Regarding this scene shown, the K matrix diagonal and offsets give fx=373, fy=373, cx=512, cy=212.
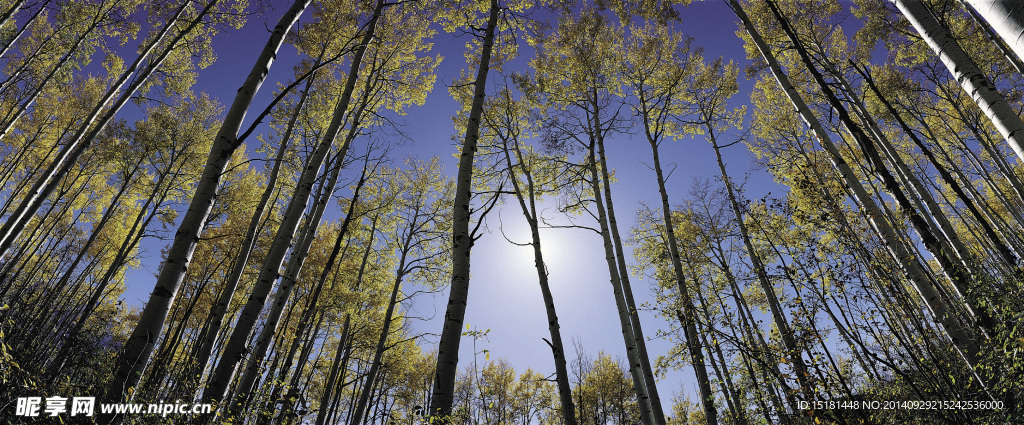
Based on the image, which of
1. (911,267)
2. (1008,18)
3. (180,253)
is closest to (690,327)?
(911,267)

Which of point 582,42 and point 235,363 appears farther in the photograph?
point 582,42

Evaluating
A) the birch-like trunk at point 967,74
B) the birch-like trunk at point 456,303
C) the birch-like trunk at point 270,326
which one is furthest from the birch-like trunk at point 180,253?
the birch-like trunk at point 967,74

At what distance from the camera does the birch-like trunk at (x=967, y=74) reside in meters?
2.33

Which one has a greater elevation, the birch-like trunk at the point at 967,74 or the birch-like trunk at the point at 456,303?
the birch-like trunk at the point at 967,74

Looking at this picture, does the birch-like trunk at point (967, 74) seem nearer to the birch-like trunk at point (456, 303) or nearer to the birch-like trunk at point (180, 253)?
the birch-like trunk at point (456, 303)

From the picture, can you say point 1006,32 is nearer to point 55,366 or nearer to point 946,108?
point 55,366

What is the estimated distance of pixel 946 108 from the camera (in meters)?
11.5

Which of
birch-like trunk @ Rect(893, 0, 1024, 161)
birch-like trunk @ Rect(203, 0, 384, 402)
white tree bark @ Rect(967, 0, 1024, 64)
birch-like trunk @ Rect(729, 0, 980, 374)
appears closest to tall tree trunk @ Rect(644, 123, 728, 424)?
birch-like trunk @ Rect(729, 0, 980, 374)

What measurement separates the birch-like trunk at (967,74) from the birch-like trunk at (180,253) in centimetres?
468

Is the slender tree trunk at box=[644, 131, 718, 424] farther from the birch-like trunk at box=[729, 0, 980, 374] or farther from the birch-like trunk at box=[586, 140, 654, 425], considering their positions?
the birch-like trunk at box=[729, 0, 980, 374]

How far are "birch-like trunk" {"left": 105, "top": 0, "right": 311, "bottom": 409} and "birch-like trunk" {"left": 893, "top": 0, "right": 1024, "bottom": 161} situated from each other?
184 inches

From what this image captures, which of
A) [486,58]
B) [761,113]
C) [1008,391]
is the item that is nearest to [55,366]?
[486,58]

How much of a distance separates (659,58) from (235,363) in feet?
30.7

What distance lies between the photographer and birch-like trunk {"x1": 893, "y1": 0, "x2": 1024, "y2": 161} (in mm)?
2332
